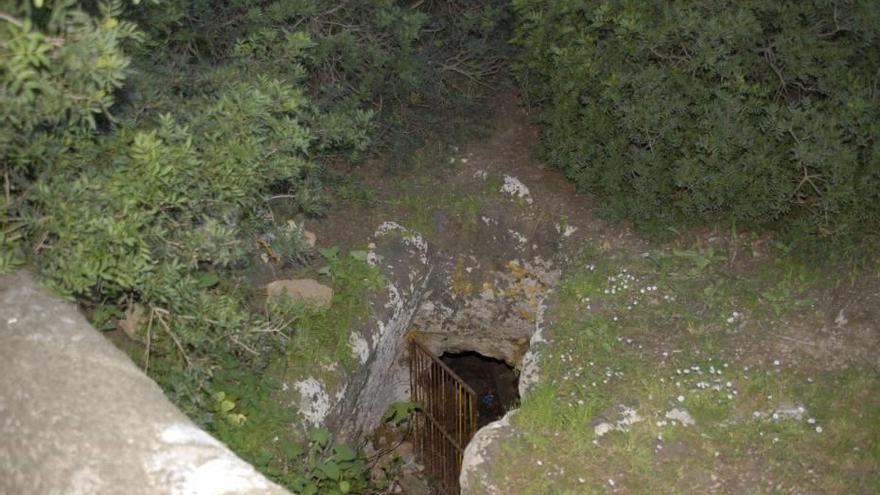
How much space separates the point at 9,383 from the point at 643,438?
13.4ft

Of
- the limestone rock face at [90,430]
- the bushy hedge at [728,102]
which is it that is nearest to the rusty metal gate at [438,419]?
the bushy hedge at [728,102]

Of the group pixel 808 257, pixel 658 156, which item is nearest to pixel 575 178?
pixel 658 156

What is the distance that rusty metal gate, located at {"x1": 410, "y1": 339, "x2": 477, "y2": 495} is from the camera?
27.4 ft

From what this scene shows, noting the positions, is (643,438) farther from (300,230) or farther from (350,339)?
(300,230)

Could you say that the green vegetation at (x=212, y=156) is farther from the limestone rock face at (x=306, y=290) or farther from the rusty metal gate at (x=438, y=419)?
the rusty metal gate at (x=438, y=419)

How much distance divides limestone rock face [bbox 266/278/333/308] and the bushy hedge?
2.66 meters

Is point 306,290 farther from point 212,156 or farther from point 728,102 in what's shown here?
point 728,102

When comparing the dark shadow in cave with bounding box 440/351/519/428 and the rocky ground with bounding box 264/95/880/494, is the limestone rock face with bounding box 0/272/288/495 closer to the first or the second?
the rocky ground with bounding box 264/95/880/494

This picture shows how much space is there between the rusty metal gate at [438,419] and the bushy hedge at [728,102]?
2.29 meters

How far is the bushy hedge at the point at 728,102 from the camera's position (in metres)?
6.82

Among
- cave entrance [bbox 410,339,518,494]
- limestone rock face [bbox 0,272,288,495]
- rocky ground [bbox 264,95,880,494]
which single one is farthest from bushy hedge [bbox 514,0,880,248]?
limestone rock face [bbox 0,272,288,495]

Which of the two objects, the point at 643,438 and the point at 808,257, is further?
the point at 808,257

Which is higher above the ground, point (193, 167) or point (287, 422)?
point (193, 167)

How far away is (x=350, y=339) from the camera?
24.4ft
